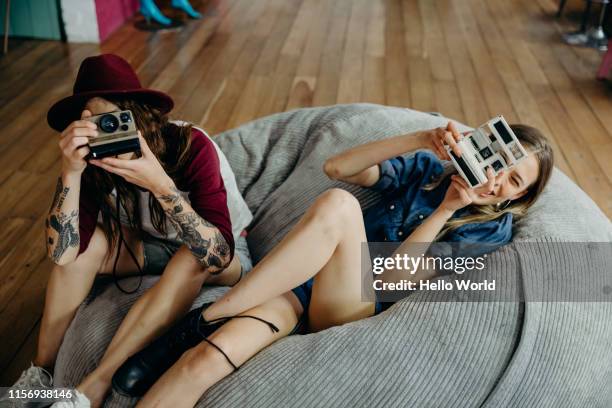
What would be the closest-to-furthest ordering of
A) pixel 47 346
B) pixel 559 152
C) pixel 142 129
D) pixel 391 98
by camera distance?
pixel 142 129, pixel 47 346, pixel 559 152, pixel 391 98

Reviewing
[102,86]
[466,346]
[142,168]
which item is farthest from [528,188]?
[102,86]

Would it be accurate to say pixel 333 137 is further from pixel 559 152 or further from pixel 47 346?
pixel 559 152

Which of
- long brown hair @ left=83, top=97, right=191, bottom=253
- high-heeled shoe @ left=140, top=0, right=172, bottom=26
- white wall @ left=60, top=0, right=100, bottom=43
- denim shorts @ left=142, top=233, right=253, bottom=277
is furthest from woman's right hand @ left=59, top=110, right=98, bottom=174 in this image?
high-heeled shoe @ left=140, top=0, right=172, bottom=26

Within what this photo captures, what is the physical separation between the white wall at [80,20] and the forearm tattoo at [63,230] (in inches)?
104

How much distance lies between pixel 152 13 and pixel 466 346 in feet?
11.0

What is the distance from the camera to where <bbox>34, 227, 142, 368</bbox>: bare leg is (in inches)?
57.7

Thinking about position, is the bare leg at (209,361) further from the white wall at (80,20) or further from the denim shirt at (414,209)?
the white wall at (80,20)

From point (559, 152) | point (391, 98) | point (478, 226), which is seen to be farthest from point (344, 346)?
point (391, 98)

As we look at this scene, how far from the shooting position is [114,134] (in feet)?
4.11

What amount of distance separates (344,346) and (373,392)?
0.11 metres

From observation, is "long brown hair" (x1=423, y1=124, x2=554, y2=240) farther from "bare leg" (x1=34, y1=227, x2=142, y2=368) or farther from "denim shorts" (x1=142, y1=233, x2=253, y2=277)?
"bare leg" (x1=34, y1=227, x2=142, y2=368)

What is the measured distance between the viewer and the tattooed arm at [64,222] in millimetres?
1365

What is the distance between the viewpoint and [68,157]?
1296 millimetres

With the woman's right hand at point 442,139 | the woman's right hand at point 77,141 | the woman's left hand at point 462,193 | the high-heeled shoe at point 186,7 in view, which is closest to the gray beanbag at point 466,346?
the woman's left hand at point 462,193
